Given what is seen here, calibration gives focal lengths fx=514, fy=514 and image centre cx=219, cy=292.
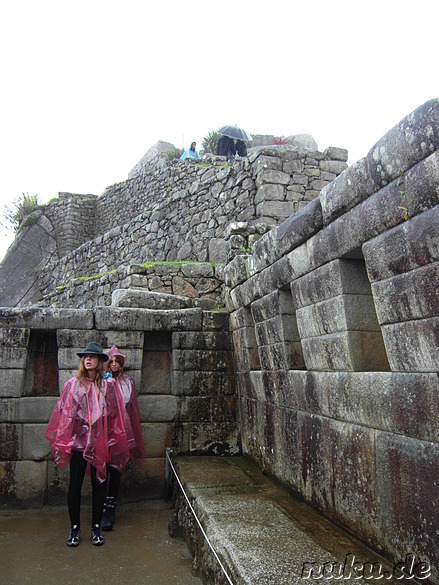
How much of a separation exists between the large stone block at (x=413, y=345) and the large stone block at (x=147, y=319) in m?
3.70

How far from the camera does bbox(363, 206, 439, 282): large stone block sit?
8.14 feet

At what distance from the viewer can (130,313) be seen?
6.17 metres

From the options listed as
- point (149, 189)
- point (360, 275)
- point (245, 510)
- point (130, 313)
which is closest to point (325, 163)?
point (130, 313)

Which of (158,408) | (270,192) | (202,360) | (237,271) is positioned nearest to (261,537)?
(237,271)

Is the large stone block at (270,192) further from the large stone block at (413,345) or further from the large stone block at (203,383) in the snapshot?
the large stone block at (413,345)

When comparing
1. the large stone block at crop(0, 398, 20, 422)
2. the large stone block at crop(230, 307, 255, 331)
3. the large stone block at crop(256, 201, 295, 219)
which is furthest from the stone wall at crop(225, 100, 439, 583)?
the large stone block at crop(256, 201, 295, 219)

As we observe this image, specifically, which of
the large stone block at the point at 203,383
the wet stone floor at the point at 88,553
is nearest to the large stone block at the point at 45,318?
the large stone block at the point at 203,383

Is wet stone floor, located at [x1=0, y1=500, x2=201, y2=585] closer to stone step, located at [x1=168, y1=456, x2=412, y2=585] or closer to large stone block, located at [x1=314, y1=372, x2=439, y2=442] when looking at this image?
stone step, located at [x1=168, y1=456, x2=412, y2=585]

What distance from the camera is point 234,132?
14.9 m

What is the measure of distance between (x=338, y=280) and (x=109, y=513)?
3.46m

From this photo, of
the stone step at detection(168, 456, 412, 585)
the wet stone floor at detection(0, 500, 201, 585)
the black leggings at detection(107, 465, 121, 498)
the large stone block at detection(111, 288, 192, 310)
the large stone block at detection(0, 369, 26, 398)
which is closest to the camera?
the stone step at detection(168, 456, 412, 585)

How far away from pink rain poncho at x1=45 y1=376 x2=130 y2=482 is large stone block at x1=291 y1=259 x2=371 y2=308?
2385 millimetres

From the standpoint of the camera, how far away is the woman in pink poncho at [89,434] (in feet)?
15.4

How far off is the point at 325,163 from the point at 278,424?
17.4ft
